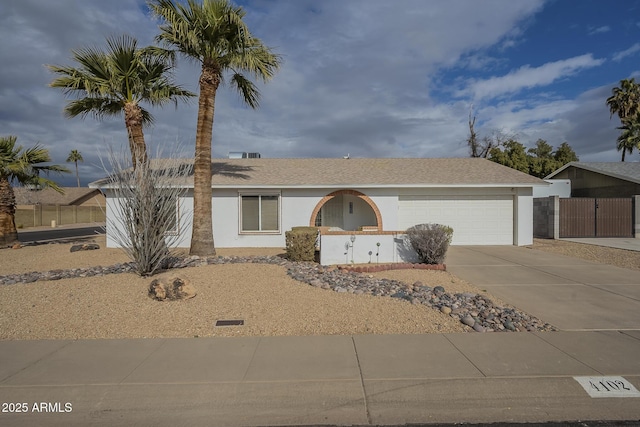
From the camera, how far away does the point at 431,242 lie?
10.7 metres

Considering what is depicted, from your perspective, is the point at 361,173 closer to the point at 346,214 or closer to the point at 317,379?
the point at 346,214

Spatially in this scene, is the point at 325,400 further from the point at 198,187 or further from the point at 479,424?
the point at 198,187

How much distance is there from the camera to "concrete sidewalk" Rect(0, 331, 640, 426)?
12.2ft

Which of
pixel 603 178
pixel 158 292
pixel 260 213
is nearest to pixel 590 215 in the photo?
pixel 603 178

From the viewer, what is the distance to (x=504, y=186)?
51.9 ft

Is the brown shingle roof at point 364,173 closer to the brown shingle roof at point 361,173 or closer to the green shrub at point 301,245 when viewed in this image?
the brown shingle roof at point 361,173

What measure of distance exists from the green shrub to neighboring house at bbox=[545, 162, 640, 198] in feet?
68.2

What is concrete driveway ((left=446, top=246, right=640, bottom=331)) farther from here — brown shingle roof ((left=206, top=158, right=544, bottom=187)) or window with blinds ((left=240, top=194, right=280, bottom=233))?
window with blinds ((left=240, top=194, right=280, bottom=233))

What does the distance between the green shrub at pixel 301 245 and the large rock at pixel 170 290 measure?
15.1 ft

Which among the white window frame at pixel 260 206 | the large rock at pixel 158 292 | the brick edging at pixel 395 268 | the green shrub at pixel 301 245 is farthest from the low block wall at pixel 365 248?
the large rock at pixel 158 292

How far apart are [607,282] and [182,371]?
9.70m

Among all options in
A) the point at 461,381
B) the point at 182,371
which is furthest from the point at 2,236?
the point at 461,381

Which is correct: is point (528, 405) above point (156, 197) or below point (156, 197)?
below

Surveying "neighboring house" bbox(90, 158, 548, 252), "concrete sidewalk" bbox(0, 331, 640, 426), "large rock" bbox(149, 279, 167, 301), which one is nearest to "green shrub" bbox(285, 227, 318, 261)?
"neighboring house" bbox(90, 158, 548, 252)
